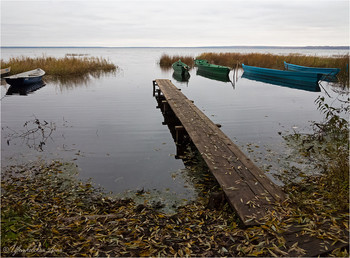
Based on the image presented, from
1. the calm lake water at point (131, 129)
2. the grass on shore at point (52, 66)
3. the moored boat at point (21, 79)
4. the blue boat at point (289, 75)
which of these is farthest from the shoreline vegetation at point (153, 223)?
the grass on shore at point (52, 66)

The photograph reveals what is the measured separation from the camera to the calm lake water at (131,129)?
6.59m

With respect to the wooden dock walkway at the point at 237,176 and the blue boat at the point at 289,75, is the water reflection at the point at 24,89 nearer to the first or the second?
the wooden dock walkway at the point at 237,176

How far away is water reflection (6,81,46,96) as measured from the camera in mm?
18245

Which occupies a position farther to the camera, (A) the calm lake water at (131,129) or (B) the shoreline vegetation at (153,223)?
(A) the calm lake water at (131,129)

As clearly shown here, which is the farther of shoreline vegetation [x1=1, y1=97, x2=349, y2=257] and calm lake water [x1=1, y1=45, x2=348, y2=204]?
calm lake water [x1=1, y1=45, x2=348, y2=204]

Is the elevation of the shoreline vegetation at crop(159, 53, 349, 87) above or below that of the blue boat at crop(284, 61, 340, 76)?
above

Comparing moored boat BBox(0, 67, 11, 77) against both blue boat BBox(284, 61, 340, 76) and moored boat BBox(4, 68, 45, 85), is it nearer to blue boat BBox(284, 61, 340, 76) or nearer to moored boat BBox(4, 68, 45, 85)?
moored boat BBox(4, 68, 45, 85)

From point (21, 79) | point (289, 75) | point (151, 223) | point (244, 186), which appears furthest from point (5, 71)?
point (289, 75)

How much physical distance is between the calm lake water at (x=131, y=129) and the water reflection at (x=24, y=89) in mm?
616

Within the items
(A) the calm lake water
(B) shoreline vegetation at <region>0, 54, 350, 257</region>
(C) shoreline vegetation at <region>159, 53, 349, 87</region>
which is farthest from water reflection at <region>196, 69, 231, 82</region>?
(B) shoreline vegetation at <region>0, 54, 350, 257</region>

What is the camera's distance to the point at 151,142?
8.82 m

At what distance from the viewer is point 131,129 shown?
33.9ft

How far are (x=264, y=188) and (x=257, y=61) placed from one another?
Answer: 34.6 metres

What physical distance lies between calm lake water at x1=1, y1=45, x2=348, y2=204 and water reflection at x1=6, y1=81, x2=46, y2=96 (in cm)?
62
